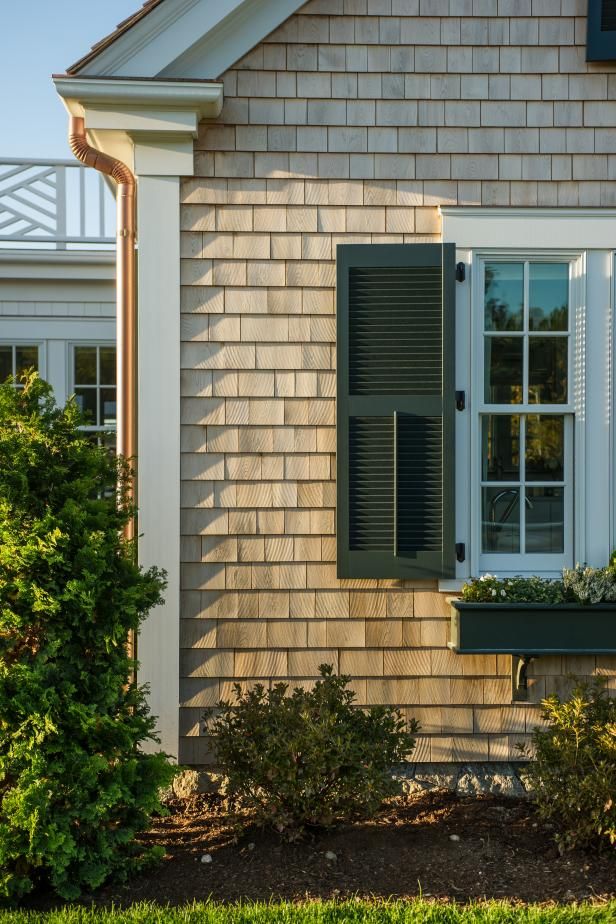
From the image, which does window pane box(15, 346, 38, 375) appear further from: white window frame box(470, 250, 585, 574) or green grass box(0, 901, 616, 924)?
green grass box(0, 901, 616, 924)

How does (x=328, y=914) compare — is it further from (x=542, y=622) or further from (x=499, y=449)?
(x=499, y=449)

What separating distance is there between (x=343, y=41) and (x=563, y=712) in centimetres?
331

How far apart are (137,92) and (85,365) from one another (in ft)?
16.1

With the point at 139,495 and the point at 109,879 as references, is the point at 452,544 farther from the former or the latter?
the point at 109,879

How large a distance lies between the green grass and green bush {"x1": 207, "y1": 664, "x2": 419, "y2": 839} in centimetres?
50

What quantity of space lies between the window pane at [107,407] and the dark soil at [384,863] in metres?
5.30

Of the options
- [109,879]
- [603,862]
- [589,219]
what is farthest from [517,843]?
[589,219]

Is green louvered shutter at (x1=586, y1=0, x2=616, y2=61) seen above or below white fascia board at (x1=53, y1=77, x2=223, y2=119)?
above

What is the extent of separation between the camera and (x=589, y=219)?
442 cm

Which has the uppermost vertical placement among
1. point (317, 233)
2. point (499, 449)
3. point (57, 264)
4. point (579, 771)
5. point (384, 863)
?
point (57, 264)

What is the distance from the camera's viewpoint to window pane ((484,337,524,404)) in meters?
4.50

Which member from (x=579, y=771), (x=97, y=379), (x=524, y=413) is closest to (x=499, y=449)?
(x=524, y=413)

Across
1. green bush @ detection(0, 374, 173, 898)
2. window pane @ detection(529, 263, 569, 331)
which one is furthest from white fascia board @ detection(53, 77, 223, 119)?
window pane @ detection(529, 263, 569, 331)

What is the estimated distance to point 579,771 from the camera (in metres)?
3.64
